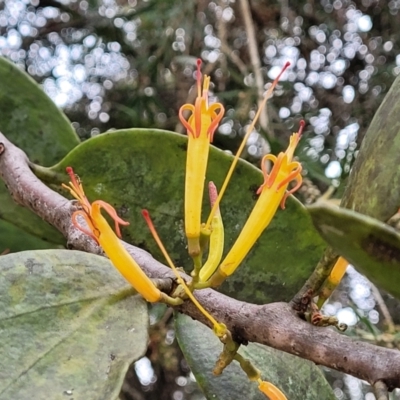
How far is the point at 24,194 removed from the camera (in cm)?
54

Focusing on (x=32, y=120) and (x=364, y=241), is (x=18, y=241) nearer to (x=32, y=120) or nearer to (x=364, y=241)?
(x=32, y=120)

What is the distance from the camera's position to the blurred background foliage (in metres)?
1.34

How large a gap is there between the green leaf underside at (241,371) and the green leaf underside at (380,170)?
0.15 m

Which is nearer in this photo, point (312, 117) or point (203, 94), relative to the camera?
point (203, 94)

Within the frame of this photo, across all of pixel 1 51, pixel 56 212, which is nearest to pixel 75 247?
pixel 56 212

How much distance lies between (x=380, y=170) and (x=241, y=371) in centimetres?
20

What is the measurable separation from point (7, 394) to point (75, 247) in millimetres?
167

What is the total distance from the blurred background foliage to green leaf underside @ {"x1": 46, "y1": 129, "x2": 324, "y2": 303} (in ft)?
2.32

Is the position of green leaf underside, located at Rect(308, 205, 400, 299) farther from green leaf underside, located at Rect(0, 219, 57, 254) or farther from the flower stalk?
green leaf underside, located at Rect(0, 219, 57, 254)

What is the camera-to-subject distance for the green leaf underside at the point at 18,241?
679 millimetres

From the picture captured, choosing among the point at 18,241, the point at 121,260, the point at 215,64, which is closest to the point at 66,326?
the point at 121,260

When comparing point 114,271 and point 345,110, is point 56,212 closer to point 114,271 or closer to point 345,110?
point 114,271

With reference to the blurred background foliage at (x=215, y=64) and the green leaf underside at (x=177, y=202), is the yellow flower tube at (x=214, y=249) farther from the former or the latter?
A: the blurred background foliage at (x=215, y=64)

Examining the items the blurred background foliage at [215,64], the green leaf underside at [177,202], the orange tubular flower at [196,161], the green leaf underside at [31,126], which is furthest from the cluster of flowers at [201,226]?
the blurred background foliage at [215,64]
